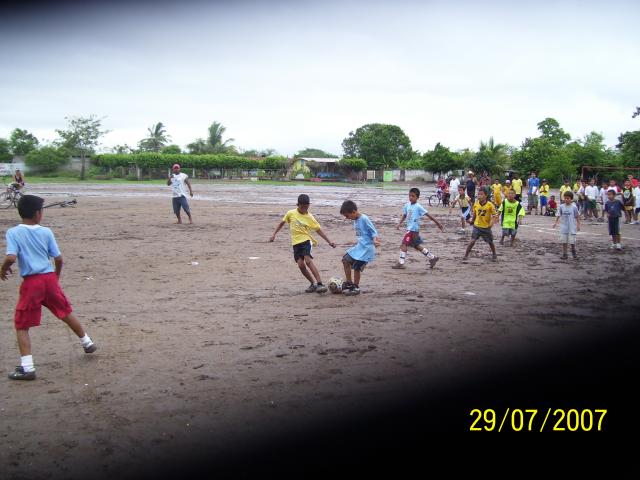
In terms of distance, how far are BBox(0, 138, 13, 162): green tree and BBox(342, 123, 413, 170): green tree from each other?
46.2m

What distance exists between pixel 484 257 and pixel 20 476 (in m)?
10.6

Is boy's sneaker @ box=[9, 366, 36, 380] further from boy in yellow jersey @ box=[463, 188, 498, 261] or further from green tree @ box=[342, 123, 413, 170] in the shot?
green tree @ box=[342, 123, 413, 170]

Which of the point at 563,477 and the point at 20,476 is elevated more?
the point at 563,477

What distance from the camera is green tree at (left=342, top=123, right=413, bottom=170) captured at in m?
80.1

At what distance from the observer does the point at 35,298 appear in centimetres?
501

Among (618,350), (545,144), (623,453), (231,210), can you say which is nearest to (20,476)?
(623,453)

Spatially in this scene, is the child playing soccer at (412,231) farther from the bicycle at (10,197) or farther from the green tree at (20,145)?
the green tree at (20,145)

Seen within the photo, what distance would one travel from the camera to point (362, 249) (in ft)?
27.2

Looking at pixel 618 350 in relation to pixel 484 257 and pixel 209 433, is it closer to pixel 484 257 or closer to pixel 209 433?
pixel 209 433

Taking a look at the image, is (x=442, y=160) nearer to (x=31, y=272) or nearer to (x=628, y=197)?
(x=628, y=197)

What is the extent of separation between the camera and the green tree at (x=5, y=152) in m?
66.0

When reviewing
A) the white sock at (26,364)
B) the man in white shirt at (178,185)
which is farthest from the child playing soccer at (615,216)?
the white sock at (26,364)
